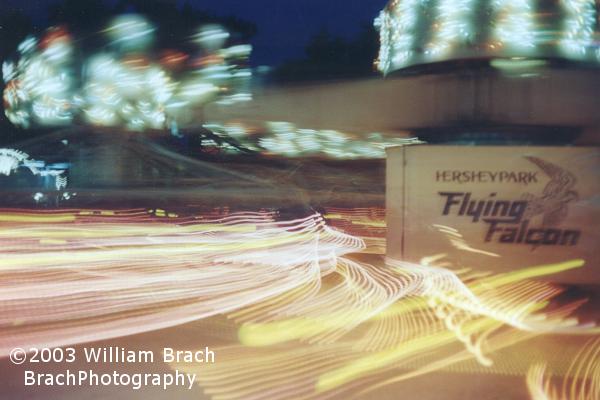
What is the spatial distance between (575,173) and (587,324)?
2915 millimetres

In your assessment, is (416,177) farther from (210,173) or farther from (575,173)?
(210,173)

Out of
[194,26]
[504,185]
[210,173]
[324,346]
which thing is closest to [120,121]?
[210,173]

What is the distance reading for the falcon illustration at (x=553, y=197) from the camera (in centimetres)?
1036

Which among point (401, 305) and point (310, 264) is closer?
point (401, 305)

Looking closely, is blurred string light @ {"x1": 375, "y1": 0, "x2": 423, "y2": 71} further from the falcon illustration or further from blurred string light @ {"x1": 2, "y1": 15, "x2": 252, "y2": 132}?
the falcon illustration

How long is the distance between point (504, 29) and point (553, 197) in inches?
324

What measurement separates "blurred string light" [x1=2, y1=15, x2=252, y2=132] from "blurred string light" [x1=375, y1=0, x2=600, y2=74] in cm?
676

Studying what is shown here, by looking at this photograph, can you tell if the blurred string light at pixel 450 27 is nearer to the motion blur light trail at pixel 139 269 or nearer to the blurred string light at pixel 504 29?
the blurred string light at pixel 504 29

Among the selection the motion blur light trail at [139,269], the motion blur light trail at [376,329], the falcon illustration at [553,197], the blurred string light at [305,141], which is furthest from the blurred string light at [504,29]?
the motion blur light trail at [376,329]

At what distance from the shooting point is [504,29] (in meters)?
17.3

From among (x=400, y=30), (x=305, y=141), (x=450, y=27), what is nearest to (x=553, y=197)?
(x=450, y=27)

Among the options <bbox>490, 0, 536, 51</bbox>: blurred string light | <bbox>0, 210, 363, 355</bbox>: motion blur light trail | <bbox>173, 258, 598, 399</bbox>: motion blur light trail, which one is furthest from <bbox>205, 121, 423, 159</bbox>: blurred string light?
<bbox>173, 258, 598, 399</bbox>: motion blur light trail

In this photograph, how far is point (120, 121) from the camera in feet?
76.4

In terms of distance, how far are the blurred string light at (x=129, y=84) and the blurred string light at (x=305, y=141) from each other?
4.33ft
